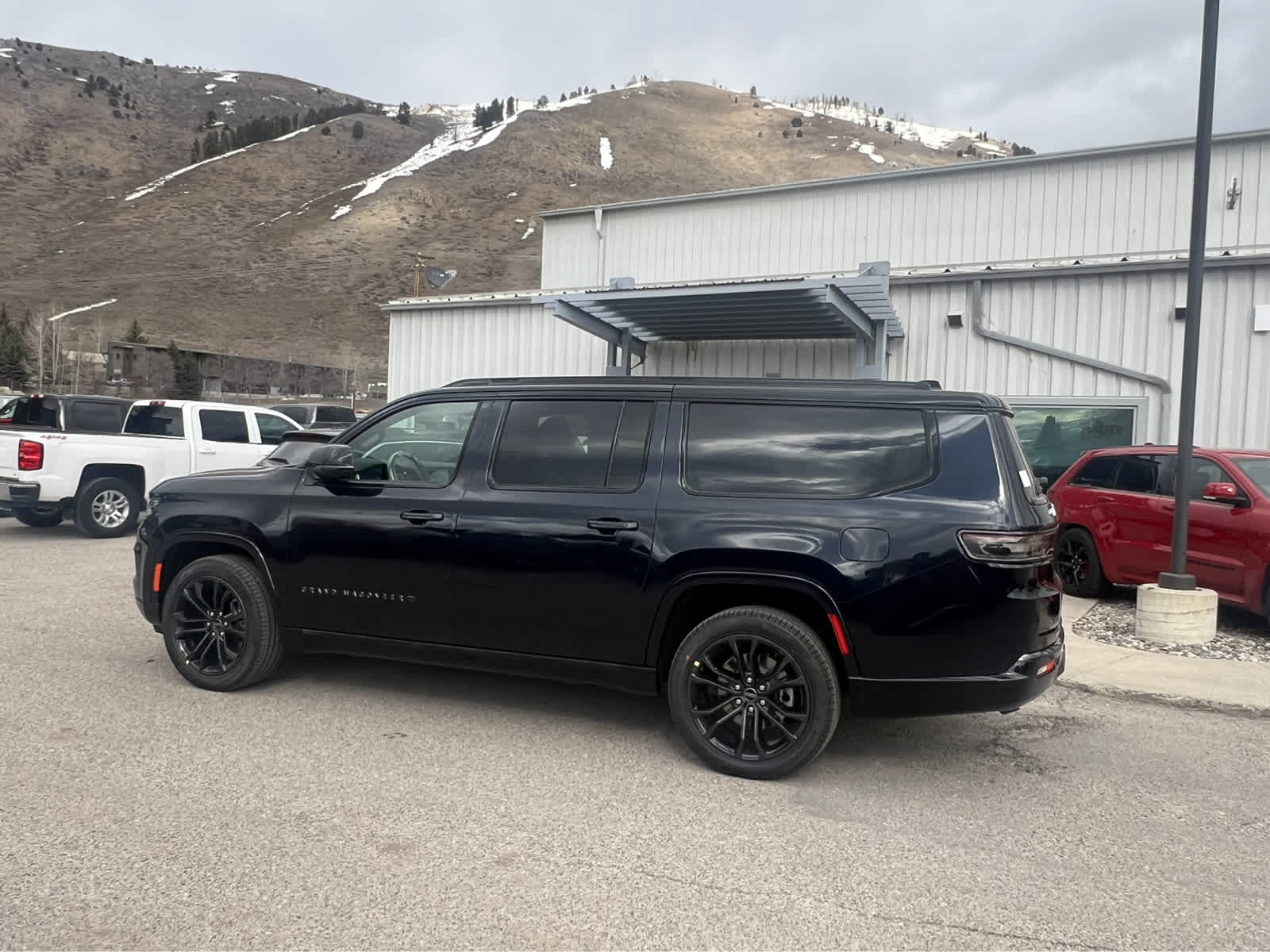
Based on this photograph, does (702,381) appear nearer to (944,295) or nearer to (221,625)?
(221,625)

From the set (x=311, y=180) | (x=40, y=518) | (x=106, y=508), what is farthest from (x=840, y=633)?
(x=311, y=180)

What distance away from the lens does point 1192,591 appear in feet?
24.6

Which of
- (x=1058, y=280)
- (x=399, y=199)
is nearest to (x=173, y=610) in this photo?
(x=1058, y=280)

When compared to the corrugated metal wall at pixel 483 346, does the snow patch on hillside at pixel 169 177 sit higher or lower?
higher

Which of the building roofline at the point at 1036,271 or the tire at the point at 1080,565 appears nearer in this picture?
the tire at the point at 1080,565

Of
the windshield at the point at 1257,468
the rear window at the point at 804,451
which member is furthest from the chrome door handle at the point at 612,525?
the windshield at the point at 1257,468

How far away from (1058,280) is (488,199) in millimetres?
101237

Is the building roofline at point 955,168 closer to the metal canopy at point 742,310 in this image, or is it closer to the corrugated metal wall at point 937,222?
the corrugated metal wall at point 937,222

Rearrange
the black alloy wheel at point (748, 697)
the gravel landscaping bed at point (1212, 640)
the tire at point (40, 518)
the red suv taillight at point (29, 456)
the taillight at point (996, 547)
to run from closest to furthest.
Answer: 1. the taillight at point (996, 547)
2. the black alloy wheel at point (748, 697)
3. the gravel landscaping bed at point (1212, 640)
4. the red suv taillight at point (29, 456)
5. the tire at point (40, 518)

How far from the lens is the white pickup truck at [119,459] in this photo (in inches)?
444

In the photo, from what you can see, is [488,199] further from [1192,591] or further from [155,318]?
[1192,591]

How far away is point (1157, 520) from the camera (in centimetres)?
872

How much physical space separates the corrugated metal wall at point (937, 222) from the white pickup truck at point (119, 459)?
1021 cm

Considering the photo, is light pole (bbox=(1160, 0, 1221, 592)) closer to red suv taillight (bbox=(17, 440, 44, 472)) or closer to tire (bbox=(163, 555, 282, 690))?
tire (bbox=(163, 555, 282, 690))
